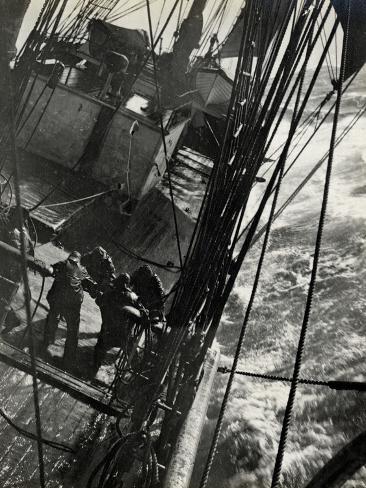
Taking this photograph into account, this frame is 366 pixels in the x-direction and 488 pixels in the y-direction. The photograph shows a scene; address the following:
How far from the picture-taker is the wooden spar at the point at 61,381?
192 inches

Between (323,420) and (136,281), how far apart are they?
549 inches

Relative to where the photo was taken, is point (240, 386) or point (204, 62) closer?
point (240, 386)

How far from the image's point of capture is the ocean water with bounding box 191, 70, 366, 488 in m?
15.3

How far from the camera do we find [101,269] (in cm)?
727

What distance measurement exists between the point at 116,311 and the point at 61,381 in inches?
72.2

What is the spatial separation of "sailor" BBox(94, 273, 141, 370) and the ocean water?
8.24 meters

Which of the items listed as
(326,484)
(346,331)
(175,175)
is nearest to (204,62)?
(175,175)

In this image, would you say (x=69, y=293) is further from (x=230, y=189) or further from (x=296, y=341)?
(x=296, y=341)

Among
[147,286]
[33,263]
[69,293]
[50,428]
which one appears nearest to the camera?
[50,428]

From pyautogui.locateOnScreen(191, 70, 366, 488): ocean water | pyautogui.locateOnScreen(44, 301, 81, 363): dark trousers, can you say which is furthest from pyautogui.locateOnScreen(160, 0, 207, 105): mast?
pyautogui.locateOnScreen(44, 301, 81, 363): dark trousers

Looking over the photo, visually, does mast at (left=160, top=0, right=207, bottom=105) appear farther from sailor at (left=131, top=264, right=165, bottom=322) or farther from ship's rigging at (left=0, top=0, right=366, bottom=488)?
ship's rigging at (left=0, top=0, right=366, bottom=488)

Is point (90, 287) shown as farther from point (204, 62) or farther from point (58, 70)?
point (204, 62)

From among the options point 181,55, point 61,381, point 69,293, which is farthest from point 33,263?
point 181,55

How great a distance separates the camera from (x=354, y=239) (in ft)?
84.2
